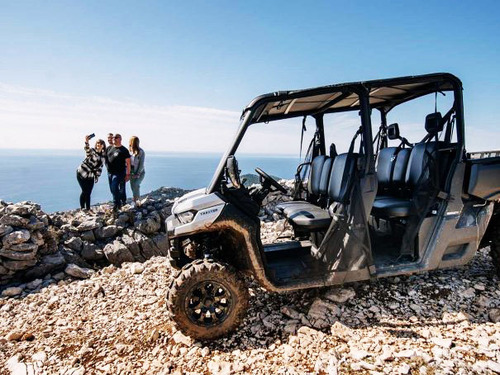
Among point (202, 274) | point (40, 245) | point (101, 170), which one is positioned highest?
point (101, 170)

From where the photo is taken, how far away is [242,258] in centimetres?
329

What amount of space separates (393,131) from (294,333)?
3444mm

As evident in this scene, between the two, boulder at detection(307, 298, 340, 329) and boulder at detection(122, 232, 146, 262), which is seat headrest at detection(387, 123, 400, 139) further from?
boulder at detection(122, 232, 146, 262)

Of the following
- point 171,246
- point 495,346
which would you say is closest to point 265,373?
point 171,246

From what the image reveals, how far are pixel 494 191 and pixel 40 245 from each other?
26.7ft

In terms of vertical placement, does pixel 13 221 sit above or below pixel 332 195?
below

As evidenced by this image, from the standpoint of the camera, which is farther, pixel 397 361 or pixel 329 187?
pixel 329 187

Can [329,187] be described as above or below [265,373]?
above

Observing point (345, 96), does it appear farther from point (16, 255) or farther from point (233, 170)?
point (16, 255)

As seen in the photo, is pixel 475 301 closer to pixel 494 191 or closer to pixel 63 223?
pixel 494 191

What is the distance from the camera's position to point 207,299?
3152 mm

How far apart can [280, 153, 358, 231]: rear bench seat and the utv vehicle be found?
0.05 feet

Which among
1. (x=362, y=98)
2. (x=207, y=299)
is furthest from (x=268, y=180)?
(x=207, y=299)

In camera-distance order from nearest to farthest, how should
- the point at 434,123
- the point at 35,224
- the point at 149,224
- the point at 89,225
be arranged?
the point at 434,123, the point at 35,224, the point at 89,225, the point at 149,224
